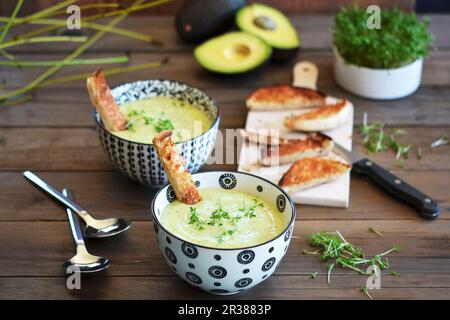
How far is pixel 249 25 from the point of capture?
2471mm

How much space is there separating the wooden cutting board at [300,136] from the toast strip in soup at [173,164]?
1.16ft

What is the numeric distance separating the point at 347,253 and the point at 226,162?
0.47m

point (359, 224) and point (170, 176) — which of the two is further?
point (359, 224)

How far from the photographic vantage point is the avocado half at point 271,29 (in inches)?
96.3

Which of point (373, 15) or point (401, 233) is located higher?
point (373, 15)

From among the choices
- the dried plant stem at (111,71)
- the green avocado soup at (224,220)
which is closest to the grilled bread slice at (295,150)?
the green avocado soup at (224,220)

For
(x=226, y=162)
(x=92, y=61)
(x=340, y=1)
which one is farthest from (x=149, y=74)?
(x=340, y=1)

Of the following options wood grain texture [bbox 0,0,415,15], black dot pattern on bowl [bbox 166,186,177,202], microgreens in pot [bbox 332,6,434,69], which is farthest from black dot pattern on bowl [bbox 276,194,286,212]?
wood grain texture [bbox 0,0,415,15]

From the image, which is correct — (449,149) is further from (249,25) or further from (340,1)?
(340,1)

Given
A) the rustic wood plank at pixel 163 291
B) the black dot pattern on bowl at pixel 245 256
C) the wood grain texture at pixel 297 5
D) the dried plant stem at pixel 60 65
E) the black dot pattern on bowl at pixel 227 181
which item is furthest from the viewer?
the wood grain texture at pixel 297 5

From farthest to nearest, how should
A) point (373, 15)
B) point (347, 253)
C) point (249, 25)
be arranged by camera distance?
point (249, 25) → point (373, 15) → point (347, 253)

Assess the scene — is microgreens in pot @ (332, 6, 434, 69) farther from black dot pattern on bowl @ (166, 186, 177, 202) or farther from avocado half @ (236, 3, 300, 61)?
black dot pattern on bowl @ (166, 186, 177, 202)

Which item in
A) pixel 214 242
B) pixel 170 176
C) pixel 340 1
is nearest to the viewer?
pixel 214 242

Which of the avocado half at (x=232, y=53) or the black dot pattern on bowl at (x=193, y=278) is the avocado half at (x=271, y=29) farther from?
the black dot pattern on bowl at (x=193, y=278)
